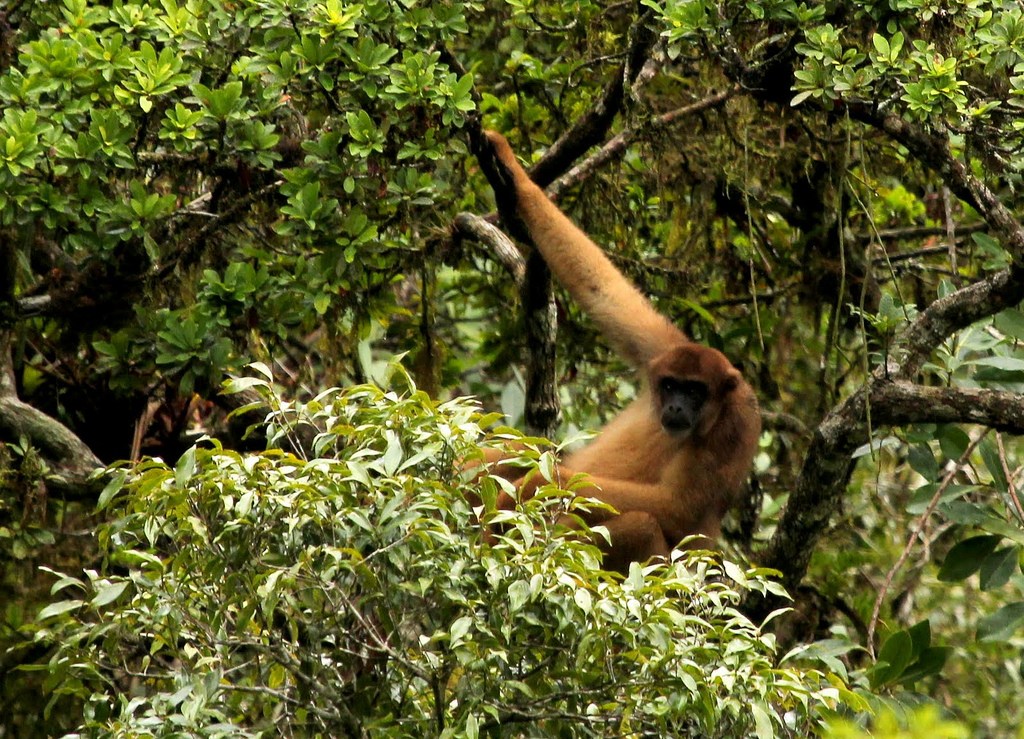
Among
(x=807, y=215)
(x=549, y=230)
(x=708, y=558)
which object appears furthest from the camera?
(x=807, y=215)

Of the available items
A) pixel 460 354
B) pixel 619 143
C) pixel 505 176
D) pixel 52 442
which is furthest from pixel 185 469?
pixel 460 354

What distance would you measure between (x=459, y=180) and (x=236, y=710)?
393 cm

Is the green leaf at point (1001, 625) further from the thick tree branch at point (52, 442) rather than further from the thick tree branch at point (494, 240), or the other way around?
the thick tree branch at point (52, 442)

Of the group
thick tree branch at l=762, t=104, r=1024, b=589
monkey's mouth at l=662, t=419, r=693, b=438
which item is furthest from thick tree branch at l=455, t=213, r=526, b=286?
thick tree branch at l=762, t=104, r=1024, b=589

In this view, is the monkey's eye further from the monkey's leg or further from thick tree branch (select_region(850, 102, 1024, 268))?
thick tree branch (select_region(850, 102, 1024, 268))

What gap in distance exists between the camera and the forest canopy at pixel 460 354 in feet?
13.3

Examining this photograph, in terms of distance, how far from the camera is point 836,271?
7.89 meters

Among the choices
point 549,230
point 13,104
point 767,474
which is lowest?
point 767,474

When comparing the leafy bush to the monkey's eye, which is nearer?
the leafy bush

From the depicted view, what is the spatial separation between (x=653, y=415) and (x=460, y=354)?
2534mm

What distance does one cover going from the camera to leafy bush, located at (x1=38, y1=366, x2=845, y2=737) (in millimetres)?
3936

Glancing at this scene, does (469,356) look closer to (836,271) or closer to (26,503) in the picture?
(836,271)

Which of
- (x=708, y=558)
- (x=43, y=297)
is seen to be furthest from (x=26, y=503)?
(x=708, y=558)

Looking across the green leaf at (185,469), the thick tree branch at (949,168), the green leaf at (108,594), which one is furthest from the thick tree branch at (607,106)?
the green leaf at (108,594)
